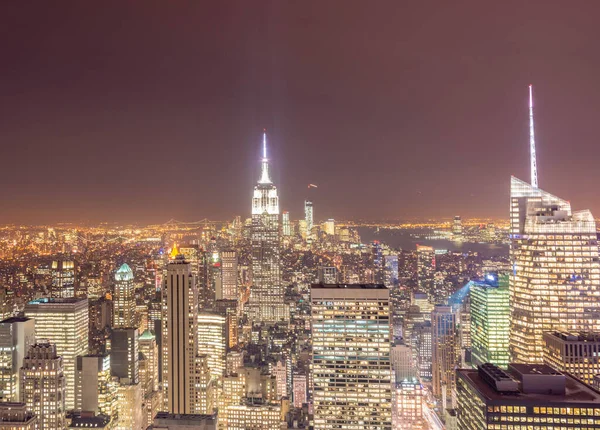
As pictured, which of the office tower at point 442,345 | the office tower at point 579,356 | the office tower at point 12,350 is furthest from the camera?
the office tower at point 442,345

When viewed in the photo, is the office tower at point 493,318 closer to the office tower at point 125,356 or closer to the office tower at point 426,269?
the office tower at point 426,269

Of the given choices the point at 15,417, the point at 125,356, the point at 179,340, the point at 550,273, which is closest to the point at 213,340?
the point at 179,340

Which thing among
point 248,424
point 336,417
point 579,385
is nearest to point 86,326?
point 248,424

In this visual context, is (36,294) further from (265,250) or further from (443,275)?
(443,275)

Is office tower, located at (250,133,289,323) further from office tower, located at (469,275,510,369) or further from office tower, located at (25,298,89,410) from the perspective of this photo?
office tower, located at (469,275,510,369)

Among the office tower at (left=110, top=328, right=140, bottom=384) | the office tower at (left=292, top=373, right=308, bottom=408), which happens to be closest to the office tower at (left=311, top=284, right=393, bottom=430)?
the office tower at (left=292, top=373, right=308, bottom=408)

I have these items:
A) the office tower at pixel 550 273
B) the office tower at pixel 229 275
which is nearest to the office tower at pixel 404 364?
the office tower at pixel 550 273

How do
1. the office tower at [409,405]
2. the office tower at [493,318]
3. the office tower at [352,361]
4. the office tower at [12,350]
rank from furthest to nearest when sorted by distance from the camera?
the office tower at [493,318]
the office tower at [409,405]
the office tower at [12,350]
the office tower at [352,361]
